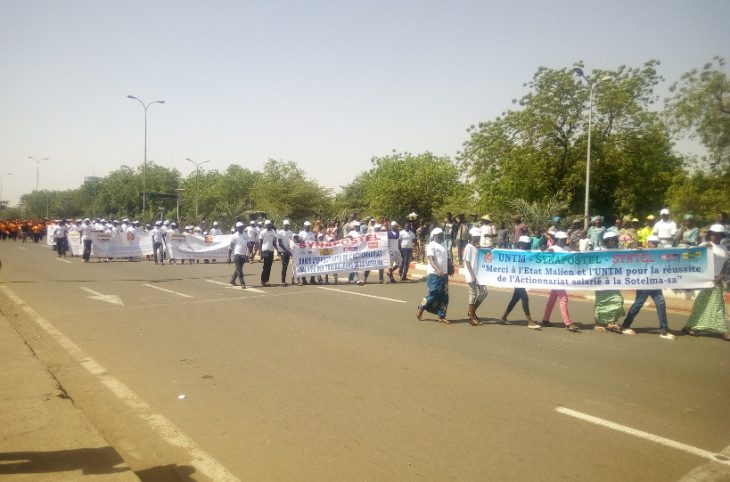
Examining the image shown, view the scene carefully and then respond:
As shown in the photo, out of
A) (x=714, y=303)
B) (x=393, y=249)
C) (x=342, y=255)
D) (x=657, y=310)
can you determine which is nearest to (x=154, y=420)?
(x=657, y=310)

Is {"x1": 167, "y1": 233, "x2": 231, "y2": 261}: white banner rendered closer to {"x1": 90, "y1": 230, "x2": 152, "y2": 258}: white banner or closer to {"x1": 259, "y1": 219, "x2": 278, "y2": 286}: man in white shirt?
{"x1": 90, "y1": 230, "x2": 152, "y2": 258}: white banner

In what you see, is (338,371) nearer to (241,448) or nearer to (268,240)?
(241,448)

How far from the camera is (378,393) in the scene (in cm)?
580

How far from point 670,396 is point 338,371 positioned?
3.73 meters

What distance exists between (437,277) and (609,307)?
2986 millimetres

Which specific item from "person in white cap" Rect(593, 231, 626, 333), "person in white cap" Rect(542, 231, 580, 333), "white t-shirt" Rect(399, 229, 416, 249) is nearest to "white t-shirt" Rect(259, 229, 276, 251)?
"white t-shirt" Rect(399, 229, 416, 249)

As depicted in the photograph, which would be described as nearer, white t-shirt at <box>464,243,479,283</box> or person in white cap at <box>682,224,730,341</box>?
person in white cap at <box>682,224,730,341</box>

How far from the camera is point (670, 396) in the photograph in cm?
577

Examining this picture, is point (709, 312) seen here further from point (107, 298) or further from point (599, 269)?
point (107, 298)

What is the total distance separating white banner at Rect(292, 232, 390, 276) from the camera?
15.2 m

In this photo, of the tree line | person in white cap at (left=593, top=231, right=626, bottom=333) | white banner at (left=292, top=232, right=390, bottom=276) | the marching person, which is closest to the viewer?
the marching person

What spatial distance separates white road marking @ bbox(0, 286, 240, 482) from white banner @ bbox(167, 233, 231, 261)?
46.4 ft

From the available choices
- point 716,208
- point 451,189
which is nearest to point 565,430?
point 716,208

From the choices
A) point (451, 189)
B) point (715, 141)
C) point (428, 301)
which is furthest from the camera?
point (451, 189)
